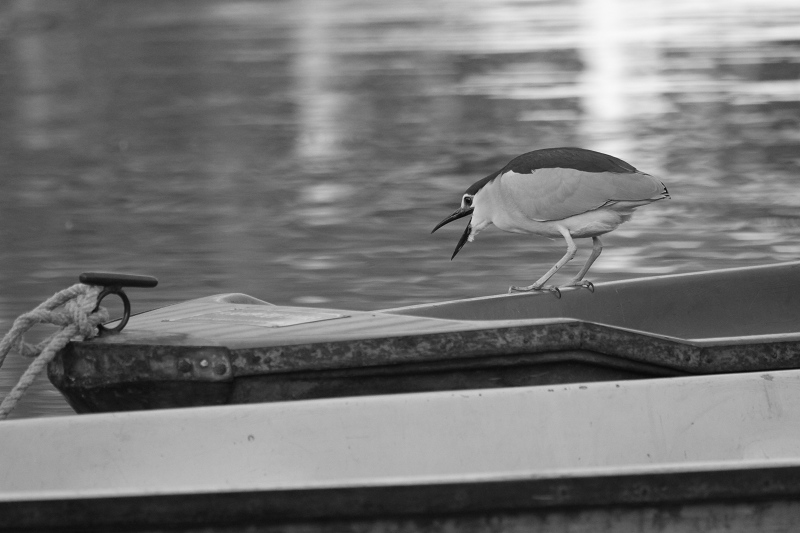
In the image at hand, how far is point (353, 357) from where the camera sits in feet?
14.6

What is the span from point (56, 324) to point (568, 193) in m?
2.15

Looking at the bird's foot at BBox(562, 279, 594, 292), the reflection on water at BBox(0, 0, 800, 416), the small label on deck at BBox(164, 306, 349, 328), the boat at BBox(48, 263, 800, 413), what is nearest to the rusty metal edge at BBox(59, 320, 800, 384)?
the boat at BBox(48, 263, 800, 413)

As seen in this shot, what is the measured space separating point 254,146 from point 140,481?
32.2 feet

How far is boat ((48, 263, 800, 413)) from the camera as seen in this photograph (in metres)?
4.40

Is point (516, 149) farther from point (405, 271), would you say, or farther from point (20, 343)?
point (20, 343)

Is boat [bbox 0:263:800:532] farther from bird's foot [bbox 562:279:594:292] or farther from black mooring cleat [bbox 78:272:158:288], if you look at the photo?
bird's foot [bbox 562:279:594:292]

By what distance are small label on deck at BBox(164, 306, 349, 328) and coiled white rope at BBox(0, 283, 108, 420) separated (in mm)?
495

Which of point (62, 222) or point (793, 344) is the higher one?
point (793, 344)

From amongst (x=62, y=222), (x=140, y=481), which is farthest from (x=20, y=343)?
(x=62, y=222)

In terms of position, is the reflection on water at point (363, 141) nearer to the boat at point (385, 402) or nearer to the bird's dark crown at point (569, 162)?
the boat at point (385, 402)

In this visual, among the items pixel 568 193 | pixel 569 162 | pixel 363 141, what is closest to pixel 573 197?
pixel 568 193

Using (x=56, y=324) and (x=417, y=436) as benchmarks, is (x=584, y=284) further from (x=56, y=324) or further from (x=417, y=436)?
(x=56, y=324)

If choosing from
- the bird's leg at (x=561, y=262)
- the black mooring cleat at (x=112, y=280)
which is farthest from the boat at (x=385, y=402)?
the bird's leg at (x=561, y=262)

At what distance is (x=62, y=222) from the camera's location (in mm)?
10578
